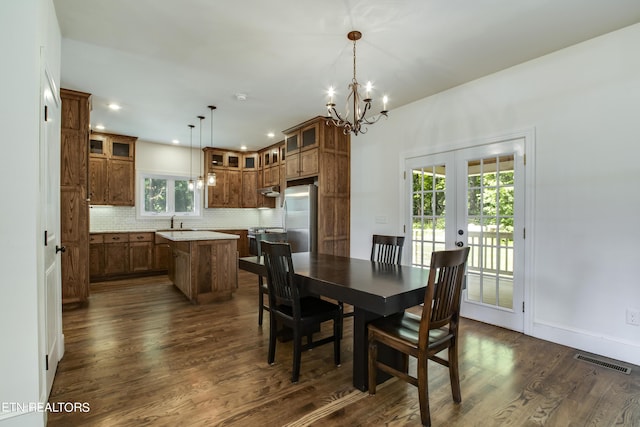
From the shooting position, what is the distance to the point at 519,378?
2238mm

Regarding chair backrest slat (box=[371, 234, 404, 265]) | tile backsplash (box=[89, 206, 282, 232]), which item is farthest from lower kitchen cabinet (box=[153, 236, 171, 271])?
chair backrest slat (box=[371, 234, 404, 265])

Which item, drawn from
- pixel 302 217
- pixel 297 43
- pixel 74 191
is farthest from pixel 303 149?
pixel 74 191

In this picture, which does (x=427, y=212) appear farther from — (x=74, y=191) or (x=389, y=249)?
(x=74, y=191)

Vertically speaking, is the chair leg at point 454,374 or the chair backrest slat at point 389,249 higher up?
the chair backrest slat at point 389,249

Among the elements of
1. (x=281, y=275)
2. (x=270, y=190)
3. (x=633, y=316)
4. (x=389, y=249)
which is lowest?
(x=633, y=316)

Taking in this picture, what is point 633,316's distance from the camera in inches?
96.9

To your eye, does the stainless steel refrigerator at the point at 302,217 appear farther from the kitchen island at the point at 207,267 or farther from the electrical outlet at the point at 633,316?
the electrical outlet at the point at 633,316

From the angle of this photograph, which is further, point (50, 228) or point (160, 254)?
point (160, 254)

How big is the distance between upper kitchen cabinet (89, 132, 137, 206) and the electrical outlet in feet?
23.2

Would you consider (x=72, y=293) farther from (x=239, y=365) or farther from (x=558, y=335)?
(x=558, y=335)

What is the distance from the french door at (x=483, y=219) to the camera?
314 centimetres

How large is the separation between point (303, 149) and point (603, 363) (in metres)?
4.21

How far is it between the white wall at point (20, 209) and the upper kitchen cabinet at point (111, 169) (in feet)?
15.0

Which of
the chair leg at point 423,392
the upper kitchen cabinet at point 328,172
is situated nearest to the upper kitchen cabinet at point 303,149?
the upper kitchen cabinet at point 328,172
